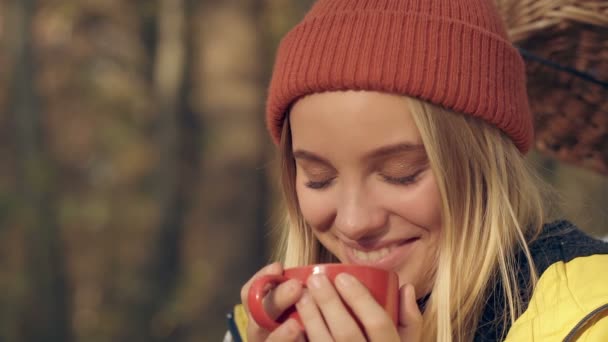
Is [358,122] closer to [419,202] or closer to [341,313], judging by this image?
[419,202]

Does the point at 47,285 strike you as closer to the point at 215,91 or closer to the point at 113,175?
the point at 215,91

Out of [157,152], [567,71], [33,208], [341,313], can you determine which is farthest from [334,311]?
[33,208]

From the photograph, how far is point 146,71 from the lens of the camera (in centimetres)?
1227

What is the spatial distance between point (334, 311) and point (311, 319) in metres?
0.06

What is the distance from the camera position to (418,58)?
239 cm

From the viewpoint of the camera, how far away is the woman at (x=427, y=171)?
2.29 metres

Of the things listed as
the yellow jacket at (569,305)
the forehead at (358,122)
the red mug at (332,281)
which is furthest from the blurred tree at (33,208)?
the yellow jacket at (569,305)

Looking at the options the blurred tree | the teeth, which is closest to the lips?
the teeth

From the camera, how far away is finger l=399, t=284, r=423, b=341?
2.19m

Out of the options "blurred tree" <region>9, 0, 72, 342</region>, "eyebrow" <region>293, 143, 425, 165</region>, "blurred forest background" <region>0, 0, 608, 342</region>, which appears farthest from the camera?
"blurred tree" <region>9, 0, 72, 342</region>

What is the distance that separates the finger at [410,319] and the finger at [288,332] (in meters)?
0.24

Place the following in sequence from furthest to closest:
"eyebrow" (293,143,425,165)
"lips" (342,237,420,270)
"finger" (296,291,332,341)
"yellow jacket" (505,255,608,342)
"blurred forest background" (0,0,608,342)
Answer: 1. "blurred forest background" (0,0,608,342)
2. "lips" (342,237,420,270)
3. "eyebrow" (293,143,425,165)
4. "finger" (296,291,332,341)
5. "yellow jacket" (505,255,608,342)

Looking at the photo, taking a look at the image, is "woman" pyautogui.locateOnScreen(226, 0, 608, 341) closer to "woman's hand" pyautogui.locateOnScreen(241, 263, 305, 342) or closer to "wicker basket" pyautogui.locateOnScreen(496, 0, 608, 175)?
"woman's hand" pyautogui.locateOnScreen(241, 263, 305, 342)

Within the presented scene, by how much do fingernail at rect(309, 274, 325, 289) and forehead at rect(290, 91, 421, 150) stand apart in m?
0.35
